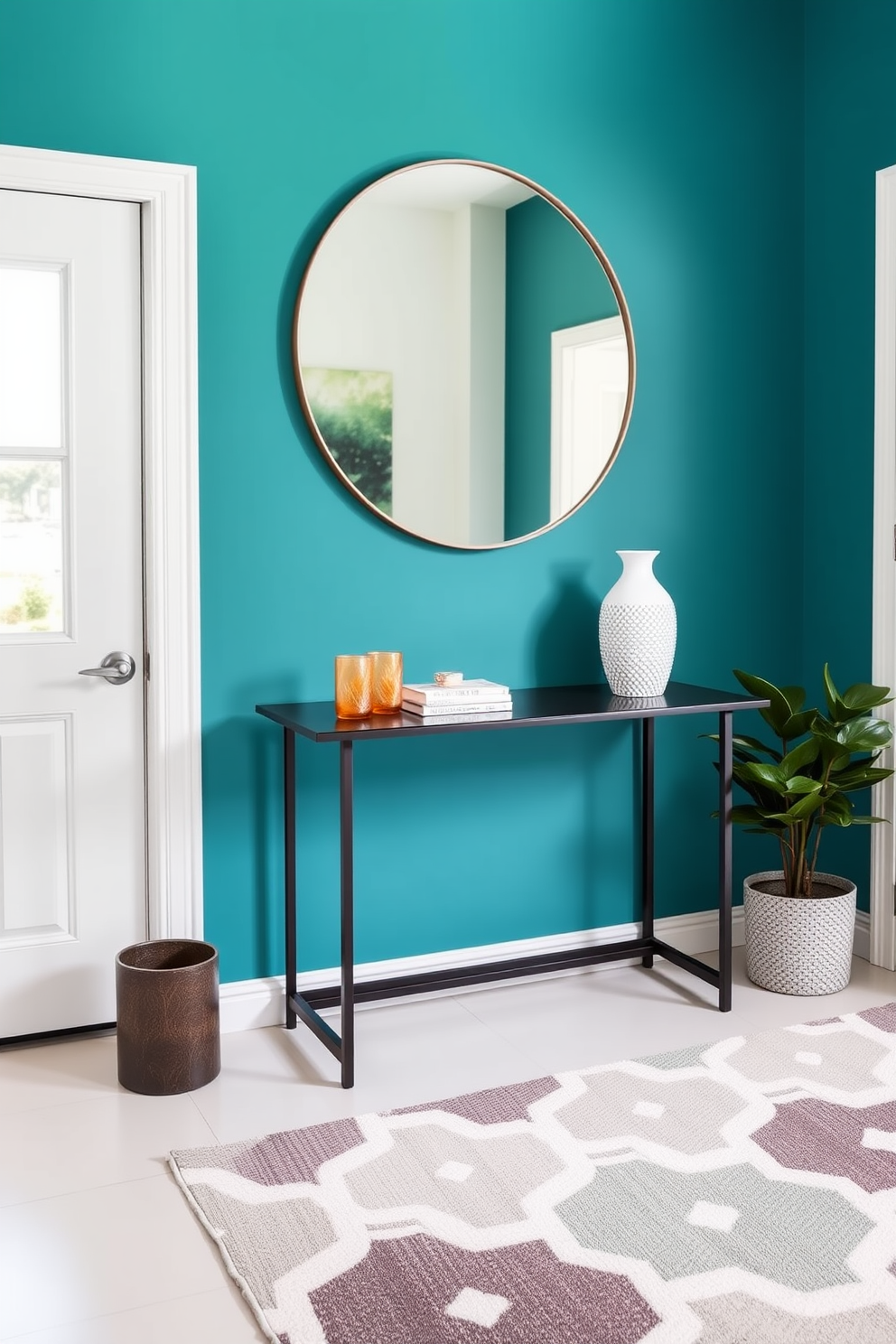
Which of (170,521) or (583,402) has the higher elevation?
(583,402)

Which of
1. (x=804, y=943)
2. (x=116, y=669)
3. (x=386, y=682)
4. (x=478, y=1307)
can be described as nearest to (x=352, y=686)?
(x=386, y=682)

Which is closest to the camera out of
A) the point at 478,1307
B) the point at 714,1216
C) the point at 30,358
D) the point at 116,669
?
the point at 478,1307

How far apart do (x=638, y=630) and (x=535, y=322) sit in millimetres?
830

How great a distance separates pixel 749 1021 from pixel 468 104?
7.60 feet

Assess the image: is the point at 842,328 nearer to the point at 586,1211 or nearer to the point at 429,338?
the point at 429,338

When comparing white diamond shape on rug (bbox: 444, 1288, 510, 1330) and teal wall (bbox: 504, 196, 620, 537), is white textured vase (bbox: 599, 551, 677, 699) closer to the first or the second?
teal wall (bbox: 504, 196, 620, 537)

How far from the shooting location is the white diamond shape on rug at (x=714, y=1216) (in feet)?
6.48

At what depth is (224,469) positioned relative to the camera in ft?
9.01

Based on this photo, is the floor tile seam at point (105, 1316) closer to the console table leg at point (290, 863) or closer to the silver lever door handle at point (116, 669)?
the console table leg at point (290, 863)

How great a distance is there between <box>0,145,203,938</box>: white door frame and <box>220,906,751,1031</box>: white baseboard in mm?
222

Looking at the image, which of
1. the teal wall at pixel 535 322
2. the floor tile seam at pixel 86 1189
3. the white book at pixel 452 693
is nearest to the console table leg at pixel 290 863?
the white book at pixel 452 693

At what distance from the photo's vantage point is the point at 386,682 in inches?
105

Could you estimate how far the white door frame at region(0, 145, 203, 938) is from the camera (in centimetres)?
263

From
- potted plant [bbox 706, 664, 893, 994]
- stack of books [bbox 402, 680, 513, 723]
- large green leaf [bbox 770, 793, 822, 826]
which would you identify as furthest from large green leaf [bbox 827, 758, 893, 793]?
stack of books [bbox 402, 680, 513, 723]
